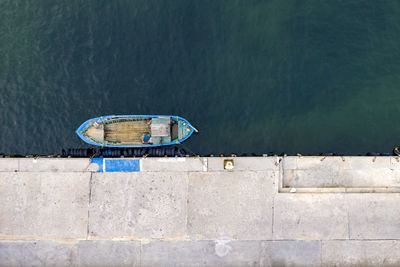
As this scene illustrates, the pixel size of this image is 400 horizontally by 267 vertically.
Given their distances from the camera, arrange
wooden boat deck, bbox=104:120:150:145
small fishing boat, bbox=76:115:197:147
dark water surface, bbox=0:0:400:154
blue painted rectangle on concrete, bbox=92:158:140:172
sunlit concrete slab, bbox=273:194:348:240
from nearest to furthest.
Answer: sunlit concrete slab, bbox=273:194:348:240
blue painted rectangle on concrete, bbox=92:158:140:172
small fishing boat, bbox=76:115:197:147
wooden boat deck, bbox=104:120:150:145
dark water surface, bbox=0:0:400:154

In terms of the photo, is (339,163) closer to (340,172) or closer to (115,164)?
(340,172)

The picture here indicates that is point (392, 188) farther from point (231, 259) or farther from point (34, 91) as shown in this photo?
point (34, 91)

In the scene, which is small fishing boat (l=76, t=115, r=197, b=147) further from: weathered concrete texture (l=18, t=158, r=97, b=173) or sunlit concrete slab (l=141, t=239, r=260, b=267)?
sunlit concrete slab (l=141, t=239, r=260, b=267)

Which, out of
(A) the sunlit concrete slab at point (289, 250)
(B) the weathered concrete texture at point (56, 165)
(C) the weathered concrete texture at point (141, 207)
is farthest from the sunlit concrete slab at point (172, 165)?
(A) the sunlit concrete slab at point (289, 250)

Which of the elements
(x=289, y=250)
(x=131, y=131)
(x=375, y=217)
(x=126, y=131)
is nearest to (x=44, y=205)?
(x=126, y=131)

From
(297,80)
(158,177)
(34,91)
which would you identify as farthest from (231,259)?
(34,91)

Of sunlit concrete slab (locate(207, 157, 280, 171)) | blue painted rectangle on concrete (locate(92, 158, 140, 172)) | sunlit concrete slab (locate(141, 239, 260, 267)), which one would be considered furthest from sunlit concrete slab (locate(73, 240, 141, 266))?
sunlit concrete slab (locate(207, 157, 280, 171))

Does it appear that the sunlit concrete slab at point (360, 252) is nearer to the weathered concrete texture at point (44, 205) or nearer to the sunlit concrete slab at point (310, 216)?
the sunlit concrete slab at point (310, 216)
